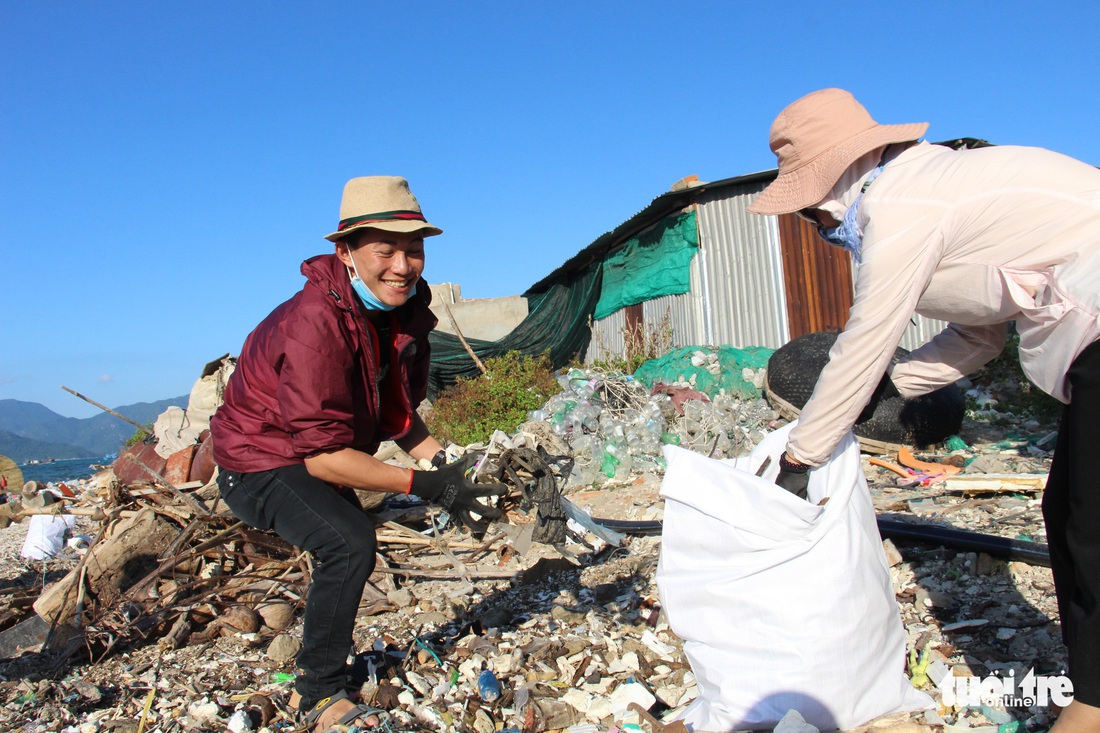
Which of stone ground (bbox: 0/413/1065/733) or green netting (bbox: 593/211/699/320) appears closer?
stone ground (bbox: 0/413/1065/733)

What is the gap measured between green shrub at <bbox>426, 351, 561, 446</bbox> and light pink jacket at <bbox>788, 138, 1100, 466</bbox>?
7.29 meters

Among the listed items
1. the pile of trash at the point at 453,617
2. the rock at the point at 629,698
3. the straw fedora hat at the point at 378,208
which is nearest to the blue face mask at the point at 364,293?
the straw fedora hat at the point at 378,208

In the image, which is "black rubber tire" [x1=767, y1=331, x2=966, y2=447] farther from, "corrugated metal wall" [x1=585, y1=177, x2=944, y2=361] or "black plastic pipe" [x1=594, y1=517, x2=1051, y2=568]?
"black plastic pipe" [x1=594, y1=517, x2=1051, y2=568]

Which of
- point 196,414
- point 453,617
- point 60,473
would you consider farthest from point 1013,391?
point 60,473

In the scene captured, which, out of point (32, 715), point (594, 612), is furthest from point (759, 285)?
point (32, 715)

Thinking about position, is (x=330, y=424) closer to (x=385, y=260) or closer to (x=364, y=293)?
(x=364, y=293)

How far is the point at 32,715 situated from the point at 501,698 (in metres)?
1.79

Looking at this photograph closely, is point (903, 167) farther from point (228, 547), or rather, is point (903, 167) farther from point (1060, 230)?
point (228, 547)

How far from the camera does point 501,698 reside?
8.78 ft

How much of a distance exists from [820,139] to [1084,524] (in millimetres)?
1096

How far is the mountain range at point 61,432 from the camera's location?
45.8 metres

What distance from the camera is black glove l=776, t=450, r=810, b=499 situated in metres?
2.14

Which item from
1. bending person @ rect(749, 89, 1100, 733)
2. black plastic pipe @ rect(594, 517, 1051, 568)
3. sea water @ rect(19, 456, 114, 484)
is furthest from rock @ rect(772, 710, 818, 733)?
sea water @ rect(19, 456, 114, 484)

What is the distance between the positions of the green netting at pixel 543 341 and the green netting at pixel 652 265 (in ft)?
1.62
